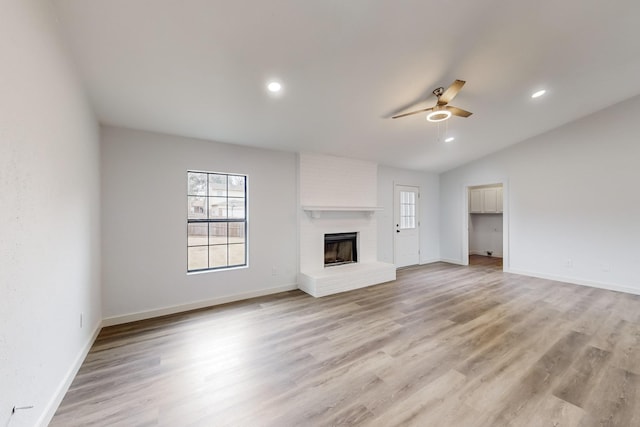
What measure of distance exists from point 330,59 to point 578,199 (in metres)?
5.41

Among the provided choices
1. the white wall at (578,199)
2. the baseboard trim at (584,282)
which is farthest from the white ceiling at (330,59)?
the baseboard trim at (584,282)

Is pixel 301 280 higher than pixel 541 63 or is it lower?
lower

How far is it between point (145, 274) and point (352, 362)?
2.84 metres

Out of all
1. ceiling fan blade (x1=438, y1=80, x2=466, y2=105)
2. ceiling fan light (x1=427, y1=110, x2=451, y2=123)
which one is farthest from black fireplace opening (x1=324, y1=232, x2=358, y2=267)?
ceiling fan blade (x1=438, y1=80, x2=466, y2=105)

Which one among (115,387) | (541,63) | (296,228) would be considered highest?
(541,63)

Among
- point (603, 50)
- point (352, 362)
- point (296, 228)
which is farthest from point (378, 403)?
point (603, 50)

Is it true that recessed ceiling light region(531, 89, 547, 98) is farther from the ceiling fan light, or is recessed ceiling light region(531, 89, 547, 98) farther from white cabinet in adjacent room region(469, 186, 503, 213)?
white cabinet in adjacent room region(469, 186, 503, 213)

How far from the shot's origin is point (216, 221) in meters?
3.89

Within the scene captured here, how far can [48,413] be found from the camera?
1.66 metres

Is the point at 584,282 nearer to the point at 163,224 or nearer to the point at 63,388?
the point at 163,224

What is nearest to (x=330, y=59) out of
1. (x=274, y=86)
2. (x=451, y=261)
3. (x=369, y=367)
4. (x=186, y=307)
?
(x=274, y=86)

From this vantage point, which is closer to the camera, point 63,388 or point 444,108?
point 63,388

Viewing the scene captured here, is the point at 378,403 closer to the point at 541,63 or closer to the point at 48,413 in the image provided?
the point at 48,413

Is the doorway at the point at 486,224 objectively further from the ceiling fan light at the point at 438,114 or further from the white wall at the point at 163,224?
the white wall at the point at 163,224
